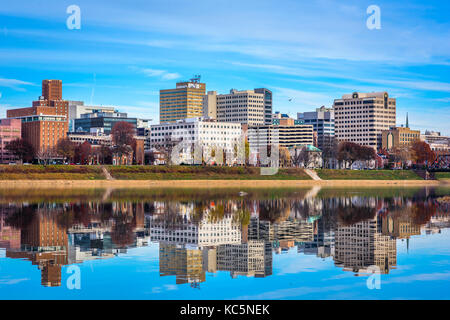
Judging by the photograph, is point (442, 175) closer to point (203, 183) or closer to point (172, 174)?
point (203, 183)

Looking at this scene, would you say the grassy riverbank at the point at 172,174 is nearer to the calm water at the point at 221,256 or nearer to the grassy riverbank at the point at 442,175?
the grassy riverbank at the point at 442,175

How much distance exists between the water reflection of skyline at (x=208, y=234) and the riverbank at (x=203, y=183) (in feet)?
180

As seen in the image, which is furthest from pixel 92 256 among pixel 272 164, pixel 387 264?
pixel 272 164

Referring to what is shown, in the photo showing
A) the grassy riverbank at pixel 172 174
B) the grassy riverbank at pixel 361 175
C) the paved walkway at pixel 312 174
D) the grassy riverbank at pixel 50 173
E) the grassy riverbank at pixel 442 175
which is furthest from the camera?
the grassy riverbank at pixel 442 175

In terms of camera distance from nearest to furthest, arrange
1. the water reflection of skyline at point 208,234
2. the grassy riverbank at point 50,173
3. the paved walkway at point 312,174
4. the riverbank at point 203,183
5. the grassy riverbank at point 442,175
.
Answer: the water reflection of skyline at point 208,234, the riverbank at point 203,183, the grassy riverbank at point 50,173, the paved walkway at point 312,174, the grassy riverbank at point 442,175

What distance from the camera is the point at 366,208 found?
6869 cm

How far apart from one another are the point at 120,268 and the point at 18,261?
17.9 ft

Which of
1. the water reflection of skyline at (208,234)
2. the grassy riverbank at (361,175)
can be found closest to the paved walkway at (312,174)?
the grassy riverbank at (361,175)

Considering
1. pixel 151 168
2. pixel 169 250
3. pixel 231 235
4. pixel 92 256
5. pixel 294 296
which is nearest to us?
pixel 294 296

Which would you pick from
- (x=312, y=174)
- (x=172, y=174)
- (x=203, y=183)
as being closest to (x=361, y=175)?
(x=312, y=174)

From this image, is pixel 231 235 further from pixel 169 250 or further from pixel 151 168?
pixel 151 168

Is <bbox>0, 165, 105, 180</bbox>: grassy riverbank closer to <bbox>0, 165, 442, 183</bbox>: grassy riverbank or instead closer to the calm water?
<bbox>0, 165, 442, 183</bbox>: grassy riverbank

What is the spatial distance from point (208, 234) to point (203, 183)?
94753 mm

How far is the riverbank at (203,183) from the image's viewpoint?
4852 inches
